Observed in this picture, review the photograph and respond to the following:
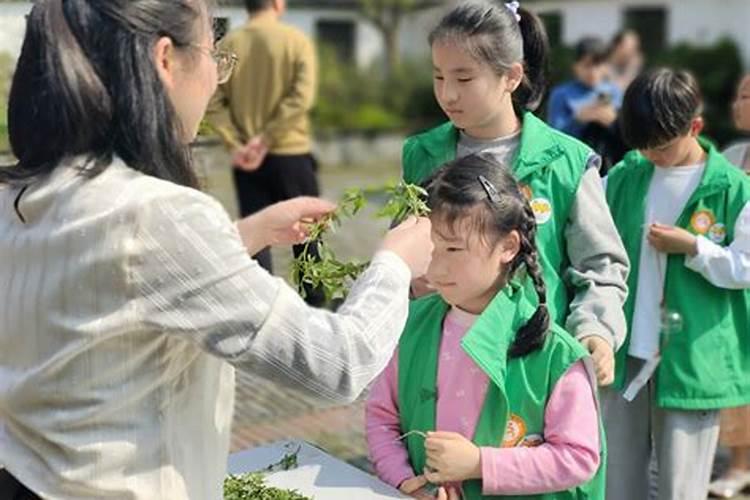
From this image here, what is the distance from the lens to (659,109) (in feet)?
10.5

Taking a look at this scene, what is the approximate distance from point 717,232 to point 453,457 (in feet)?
4.91

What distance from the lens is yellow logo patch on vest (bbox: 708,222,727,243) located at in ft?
10.7

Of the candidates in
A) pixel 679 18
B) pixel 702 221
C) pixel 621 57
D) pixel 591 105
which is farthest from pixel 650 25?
pixel 702 221

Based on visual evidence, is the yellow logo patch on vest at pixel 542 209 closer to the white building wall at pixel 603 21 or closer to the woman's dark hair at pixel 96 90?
the woman's dark hair at pixel 96 90

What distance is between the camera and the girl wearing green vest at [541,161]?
2598 mm

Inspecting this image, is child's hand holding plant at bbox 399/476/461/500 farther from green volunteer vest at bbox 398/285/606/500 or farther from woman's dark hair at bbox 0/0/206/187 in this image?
woman's dark hair at bbox 0/0/206/187

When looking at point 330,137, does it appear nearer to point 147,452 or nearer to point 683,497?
point 683,497

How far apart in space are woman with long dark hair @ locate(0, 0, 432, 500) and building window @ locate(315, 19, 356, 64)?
Answer: 2216 centimetres

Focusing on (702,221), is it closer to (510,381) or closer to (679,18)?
(510,381)

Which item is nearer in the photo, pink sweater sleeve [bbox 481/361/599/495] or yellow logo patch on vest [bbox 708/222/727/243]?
pink sweater sleeve [bbox 481/361/599/495]

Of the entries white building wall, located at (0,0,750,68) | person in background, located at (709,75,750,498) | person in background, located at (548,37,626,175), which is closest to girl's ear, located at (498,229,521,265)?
person in background, located at (709,75,750,498)

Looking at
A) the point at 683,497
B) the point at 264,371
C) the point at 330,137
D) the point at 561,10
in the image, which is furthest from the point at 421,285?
the point at 561,10

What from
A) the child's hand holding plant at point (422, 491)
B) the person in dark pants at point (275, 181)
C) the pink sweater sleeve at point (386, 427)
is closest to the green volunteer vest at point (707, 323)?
the pink sweater sleeve at point (386, 427)

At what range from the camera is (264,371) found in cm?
158
